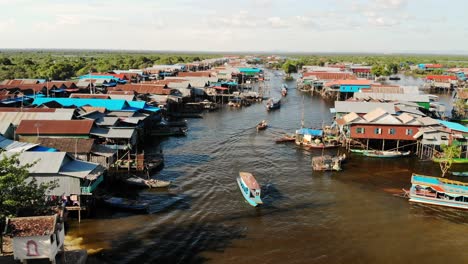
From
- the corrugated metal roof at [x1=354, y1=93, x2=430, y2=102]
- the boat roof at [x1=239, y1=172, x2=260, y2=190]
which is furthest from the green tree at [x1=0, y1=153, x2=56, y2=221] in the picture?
the corrugated metal roof at [x1=354, y1=93, x2=430, y2=102]

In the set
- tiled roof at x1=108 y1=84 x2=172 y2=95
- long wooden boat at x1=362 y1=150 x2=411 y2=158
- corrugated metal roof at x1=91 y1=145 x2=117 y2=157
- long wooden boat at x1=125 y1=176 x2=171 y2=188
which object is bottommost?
long wooden boat at x1=125 y1=176 x2=171 y2=188

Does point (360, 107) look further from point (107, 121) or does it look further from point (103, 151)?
point (103, 151)

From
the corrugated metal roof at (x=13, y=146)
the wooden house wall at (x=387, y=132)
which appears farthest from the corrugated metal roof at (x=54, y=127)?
the wooden house wall at (x=387, y=132)

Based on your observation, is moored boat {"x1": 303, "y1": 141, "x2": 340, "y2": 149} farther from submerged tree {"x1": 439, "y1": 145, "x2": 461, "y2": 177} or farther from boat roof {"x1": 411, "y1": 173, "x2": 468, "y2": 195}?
boat roof {"x1": 411, "y1": 173, "x2": 468, "y2": 195}

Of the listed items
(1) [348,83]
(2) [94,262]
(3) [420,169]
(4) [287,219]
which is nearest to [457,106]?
(1) [348,83]

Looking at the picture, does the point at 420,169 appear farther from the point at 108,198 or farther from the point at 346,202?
the point at 108,198
